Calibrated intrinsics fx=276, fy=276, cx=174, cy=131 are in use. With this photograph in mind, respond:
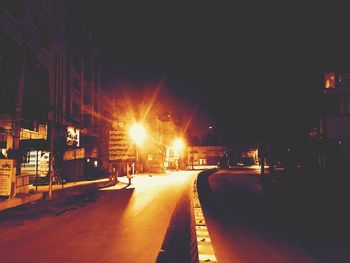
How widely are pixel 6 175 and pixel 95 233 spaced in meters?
8.82

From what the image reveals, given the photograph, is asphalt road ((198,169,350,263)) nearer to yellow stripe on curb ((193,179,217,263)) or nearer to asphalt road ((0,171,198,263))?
yellow stripe on curb ((193,179,217,263))

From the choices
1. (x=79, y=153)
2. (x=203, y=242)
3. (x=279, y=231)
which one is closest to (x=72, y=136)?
(x=79, y=153)

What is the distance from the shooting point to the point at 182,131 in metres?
77.1

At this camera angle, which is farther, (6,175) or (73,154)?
(73,154)

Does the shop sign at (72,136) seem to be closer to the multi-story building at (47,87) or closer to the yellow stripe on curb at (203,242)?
the multi-story building at (47,87)

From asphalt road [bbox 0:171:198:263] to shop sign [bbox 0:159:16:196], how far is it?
199cm

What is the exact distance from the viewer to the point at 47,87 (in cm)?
2511

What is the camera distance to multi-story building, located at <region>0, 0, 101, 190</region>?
1741 centimetres

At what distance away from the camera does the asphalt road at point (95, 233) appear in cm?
610

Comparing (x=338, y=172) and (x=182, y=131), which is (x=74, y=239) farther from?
(x=182, y=131)

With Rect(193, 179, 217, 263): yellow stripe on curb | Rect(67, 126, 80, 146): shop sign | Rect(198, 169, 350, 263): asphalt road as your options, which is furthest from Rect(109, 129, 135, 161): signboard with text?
Rect(193, 179, 217, 263): yellow stripe on curb

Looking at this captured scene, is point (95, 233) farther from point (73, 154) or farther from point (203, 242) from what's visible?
point (73, 154)

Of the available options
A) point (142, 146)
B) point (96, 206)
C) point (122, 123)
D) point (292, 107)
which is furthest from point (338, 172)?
point (142, 146)

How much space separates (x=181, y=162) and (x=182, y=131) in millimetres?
21044
